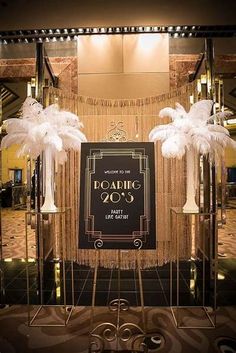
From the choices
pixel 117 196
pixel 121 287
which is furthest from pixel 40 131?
pixel 121 287

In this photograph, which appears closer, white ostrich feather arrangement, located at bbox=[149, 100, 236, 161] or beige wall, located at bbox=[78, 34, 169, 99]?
white ostrich feather arrangement, located at bbox=[149, 100, 236, 161]

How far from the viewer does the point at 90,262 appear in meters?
4.46

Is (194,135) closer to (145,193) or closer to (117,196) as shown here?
(145,193)

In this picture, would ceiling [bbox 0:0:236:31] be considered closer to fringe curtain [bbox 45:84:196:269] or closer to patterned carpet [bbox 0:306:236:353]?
fringe curtain [bbox 45:84:196:269]

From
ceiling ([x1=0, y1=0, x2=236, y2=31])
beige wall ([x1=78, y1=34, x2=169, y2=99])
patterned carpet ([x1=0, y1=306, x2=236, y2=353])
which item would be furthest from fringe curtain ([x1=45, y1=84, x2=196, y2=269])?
patterned carpet ([x1=0, y1=306, x2=236, y2=353])

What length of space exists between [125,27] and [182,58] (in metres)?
1.28

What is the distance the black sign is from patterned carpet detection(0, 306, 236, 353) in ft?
2.89

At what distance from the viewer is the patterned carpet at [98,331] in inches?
100

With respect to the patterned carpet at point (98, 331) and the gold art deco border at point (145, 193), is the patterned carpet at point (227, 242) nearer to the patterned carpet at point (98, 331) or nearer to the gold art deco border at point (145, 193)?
the patterned carpet at point (98, 331)

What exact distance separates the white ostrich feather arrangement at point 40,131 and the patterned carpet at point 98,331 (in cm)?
166

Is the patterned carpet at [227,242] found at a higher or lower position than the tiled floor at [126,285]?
higher

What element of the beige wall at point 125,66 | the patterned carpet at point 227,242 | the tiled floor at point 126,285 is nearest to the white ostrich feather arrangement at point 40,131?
the tiled floor at point 126,285

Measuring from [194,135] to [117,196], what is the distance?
99 centimetres

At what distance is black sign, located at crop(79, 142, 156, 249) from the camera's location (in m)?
2.49
